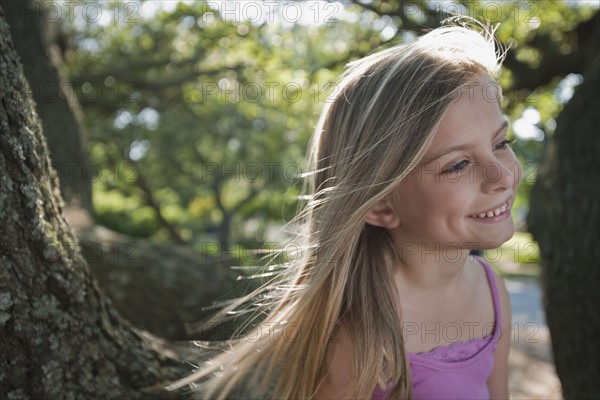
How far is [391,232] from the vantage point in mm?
2184

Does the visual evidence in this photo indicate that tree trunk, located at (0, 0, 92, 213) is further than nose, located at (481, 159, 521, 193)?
Yes

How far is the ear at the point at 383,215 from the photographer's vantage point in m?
2.06

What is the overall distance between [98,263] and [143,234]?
46.1ft

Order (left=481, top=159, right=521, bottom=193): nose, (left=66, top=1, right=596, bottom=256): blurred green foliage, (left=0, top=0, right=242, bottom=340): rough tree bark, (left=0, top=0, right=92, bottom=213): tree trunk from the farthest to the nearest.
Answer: (left=66, top=1, right=596, bottom=256): blurred green foliage, (left=0, top=0, right=92, bottom=213): tree trunk, (left=0, top=0, right=242, bottom=340): rough tree bark, (left=481, top=159, right=521, bottom=193): nose

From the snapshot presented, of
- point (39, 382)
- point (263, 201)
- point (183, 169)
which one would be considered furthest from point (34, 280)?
point (263, 201)

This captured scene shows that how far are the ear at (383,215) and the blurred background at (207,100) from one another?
32 cm

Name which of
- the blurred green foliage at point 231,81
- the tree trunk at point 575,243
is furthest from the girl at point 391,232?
the blurred green foliage at point 231,81

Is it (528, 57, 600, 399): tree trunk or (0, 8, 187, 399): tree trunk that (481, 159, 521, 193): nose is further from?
(0, 8, 187, 399): tree trunk

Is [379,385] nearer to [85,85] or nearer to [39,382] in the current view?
[39,382]

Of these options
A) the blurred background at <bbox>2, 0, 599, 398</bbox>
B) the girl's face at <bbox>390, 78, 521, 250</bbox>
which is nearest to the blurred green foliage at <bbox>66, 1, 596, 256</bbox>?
the blurred background at <bbox>2, 0, 599, 398</bbox>

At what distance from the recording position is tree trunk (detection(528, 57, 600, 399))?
95.7 inches

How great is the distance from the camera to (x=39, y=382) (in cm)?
157

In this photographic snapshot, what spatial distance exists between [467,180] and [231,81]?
8.06m

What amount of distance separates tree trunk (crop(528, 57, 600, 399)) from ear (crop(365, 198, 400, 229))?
Result: 90cm
